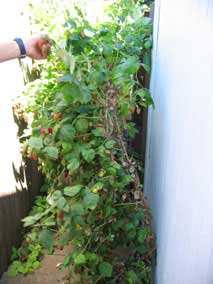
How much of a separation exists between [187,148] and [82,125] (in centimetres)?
48

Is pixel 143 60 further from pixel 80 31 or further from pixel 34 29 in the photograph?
pixel 34 29

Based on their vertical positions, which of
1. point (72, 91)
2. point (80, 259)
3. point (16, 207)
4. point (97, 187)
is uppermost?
point (72, 91)

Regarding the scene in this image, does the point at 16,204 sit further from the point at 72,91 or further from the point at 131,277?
the point at 72,91

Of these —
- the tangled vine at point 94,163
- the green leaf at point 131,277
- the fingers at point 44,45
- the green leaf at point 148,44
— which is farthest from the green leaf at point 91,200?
the green leaf at point 148,44

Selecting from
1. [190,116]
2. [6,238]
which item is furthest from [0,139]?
[190,116]

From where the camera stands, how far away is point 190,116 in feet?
3.56

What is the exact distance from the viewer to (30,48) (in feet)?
4.83

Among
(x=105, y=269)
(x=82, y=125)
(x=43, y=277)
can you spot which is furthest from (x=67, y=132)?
(x=43, y=277)

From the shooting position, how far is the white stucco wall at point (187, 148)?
38.1 inches

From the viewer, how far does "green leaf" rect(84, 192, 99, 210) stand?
121 centimetres

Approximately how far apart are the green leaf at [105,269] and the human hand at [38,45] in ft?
3.42

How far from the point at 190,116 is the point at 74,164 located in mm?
518

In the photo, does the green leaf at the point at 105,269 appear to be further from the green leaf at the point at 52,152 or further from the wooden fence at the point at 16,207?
the wooden fence at the point at 16,207

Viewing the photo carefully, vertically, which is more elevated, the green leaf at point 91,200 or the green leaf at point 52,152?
the green leaf at point 52,152
